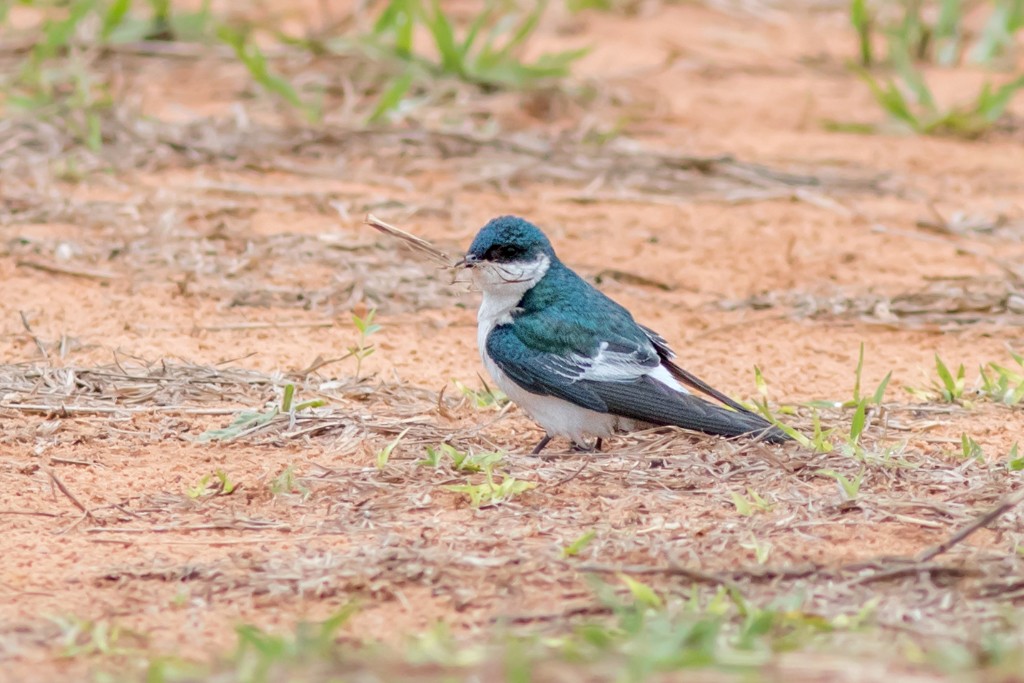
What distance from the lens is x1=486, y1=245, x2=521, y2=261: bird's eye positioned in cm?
538

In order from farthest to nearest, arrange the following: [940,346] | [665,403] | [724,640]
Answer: [940,346] < [665,403] < [724,640]

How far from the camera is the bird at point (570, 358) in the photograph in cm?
494

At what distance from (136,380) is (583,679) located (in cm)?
299

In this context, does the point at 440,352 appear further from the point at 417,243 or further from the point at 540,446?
the point at 540,446

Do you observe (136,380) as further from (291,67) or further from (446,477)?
(291,67)

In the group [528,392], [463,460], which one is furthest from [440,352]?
[463,460]

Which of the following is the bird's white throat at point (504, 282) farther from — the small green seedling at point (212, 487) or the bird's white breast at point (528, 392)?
the small green seedling at point (212, 487)

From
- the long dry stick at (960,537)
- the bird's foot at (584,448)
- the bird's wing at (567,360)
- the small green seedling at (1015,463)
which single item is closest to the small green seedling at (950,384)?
the small green seedling at (1015,463)

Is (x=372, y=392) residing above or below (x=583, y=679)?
below

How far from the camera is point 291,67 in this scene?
9.41 meters

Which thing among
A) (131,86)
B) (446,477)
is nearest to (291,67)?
(131,86)

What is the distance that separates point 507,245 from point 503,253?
0.03 metres

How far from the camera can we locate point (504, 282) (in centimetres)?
539

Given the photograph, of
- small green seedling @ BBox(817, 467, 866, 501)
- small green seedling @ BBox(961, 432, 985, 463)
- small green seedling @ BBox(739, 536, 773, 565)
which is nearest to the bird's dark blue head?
small green seedling @ BBox(817, 467, 866, 501)
